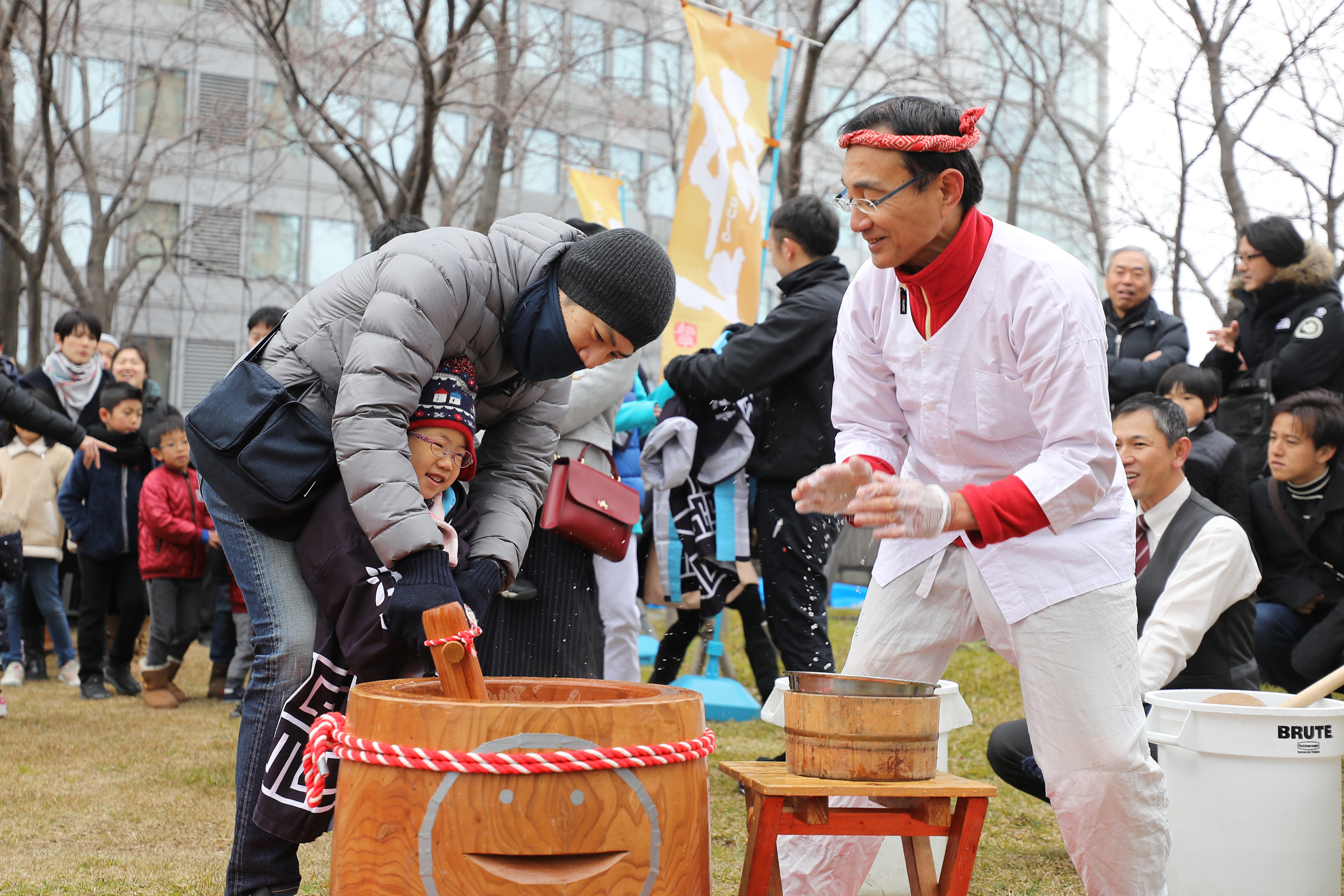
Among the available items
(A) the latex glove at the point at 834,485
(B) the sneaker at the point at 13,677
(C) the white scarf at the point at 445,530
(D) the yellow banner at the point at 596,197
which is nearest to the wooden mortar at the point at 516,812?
(A) the latex glove at the point at 834,485

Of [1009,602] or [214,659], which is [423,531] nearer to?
[1009,602]

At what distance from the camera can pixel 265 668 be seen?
106 inches

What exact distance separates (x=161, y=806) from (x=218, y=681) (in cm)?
278

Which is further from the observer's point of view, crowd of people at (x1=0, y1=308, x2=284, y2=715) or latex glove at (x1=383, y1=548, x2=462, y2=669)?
crowd of people at (x1=0, y1=308, x2=284, y2=715)

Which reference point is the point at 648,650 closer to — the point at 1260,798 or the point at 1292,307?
the point at 1292,307

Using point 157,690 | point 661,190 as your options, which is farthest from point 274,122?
point 157,690

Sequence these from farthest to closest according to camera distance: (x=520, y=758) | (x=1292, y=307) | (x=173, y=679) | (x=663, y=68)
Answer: (x=663, y=68) < (x=173, y=679) < (x=1292, y=307) < (x=520, y=758)

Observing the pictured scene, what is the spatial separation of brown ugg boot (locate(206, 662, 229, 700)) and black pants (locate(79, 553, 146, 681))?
21.5 inches

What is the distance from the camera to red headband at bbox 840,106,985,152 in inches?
94.2

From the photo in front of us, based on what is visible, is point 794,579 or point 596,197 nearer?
point 794,579

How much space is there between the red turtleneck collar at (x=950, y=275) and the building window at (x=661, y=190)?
21503 millimetres

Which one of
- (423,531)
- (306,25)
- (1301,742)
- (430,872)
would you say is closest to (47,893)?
(423,531)

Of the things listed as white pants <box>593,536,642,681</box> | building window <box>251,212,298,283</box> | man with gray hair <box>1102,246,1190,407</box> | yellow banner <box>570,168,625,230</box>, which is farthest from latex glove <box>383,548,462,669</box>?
building window <box>251,212,298,283</box>

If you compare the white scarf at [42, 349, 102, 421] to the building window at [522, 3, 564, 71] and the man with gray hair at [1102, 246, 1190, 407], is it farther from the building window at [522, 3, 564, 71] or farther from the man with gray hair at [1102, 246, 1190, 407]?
the building window at [522, 3, 564, 71]
